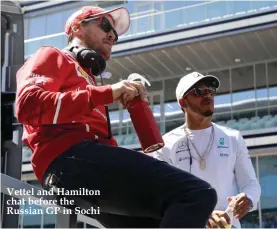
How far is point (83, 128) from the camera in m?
1.97

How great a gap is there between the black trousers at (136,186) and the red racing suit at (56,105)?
0.07 meters

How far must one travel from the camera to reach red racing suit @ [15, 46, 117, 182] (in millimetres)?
1793

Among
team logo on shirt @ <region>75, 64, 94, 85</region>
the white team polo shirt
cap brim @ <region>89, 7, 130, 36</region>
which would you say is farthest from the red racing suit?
the white team polo shirt

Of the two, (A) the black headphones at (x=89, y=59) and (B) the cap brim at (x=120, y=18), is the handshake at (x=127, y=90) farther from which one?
(B) the cap brim at (x=120, y=18)

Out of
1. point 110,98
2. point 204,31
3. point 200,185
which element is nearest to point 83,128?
point 110,98

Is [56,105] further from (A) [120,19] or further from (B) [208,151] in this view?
(B) [208,151]

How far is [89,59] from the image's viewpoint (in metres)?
2.13

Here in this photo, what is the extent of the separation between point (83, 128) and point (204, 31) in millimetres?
14433

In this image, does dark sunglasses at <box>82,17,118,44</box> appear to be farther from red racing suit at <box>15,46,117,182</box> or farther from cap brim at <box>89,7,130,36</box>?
red racing suit at <box>15,46,117,182</box>

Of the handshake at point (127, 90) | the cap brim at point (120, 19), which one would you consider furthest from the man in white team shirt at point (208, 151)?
the handshake at point (127, 90)

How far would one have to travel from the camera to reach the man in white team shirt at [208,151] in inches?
117

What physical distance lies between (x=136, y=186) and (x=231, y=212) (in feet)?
3.67

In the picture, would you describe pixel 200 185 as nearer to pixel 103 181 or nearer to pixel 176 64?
pixel 103 181

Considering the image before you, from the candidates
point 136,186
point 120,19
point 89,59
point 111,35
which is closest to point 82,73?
point 89,59
